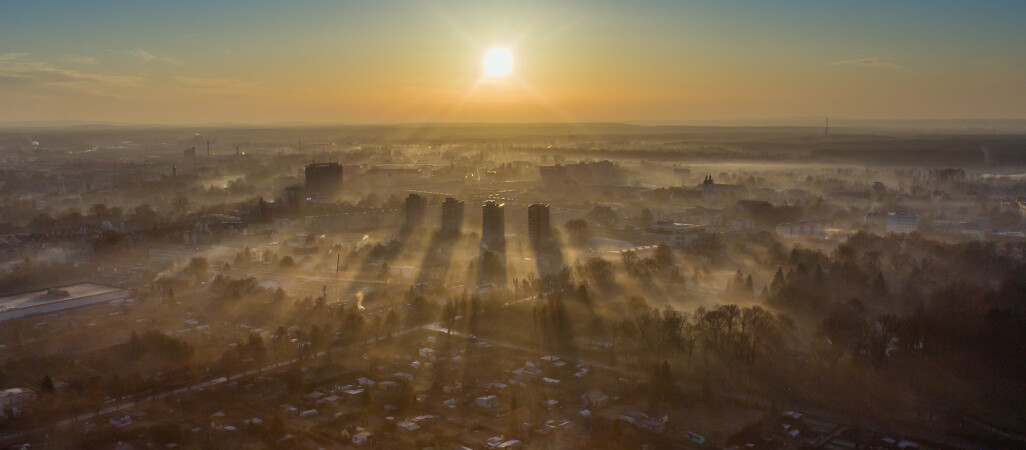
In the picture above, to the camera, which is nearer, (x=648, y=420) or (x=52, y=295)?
(x=648, y=420)

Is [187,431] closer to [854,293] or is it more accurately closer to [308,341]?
[308,341]

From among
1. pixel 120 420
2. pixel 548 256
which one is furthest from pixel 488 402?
pixel 548 256

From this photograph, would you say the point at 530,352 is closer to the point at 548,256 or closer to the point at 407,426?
the point at 407,426

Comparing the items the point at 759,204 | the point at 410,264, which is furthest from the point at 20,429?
the point at 759,204

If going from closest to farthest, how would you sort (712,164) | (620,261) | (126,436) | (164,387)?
(126,436), (164,387), (620,261), (712,164)

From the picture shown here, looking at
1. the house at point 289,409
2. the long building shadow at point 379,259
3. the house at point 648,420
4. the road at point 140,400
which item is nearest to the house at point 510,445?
the house at point 648,420

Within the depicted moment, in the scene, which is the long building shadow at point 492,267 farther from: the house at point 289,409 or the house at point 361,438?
the house at point 361,438
